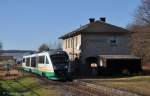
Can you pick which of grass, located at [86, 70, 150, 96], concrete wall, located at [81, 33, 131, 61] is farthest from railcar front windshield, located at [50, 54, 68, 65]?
concrete wall, located at [81, 33, 131, 61]

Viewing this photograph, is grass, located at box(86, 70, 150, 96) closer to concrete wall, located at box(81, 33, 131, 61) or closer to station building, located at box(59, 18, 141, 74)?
station building, located at box(59, 18, 141, 74)

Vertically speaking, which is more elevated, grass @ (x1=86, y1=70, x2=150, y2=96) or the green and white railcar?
the green and white railcar

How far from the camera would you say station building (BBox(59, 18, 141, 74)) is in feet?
215

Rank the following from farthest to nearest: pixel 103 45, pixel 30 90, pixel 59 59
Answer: pixel 103 45, pixel 59 59, pixel 30 90

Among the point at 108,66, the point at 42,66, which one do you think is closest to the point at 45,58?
the point at 42,66

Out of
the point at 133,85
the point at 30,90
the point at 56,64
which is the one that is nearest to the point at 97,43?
the point at 56,64

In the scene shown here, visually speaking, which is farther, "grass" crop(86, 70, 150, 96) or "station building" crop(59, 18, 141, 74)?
"station building" crop(59, 18, 141, 74)

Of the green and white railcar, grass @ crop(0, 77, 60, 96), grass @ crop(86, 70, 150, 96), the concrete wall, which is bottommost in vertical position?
grass @ crop(0, 77, 60, 96)

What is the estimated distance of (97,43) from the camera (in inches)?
2606

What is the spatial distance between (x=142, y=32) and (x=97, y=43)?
53.4 ft

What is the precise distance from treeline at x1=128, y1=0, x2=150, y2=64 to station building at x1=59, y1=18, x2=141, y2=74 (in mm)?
9441

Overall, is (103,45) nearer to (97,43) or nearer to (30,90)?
(97,43)

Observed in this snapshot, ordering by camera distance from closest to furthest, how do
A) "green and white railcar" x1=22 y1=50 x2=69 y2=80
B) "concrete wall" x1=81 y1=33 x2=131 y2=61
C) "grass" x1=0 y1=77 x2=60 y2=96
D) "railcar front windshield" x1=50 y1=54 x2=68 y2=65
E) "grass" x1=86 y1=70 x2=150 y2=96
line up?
"grass" x1=0 y1=77 x2=60 y2=96, "grass" x1=86 y1=70 x2=150 y2=96, "green and white railcar" x1=22 y1=50 x2=69 y2=80, "railcar front windshield" x1=50 y1=54 x2=68 y2=65, "concrete wall" x1=81 y1=33 x2=131 y2=61

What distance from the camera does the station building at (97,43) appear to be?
6544 cm
